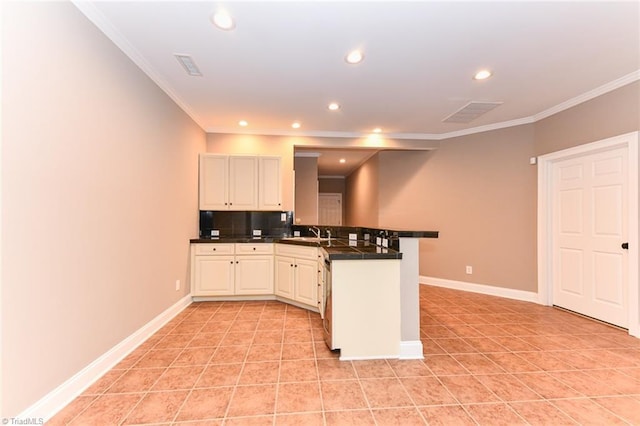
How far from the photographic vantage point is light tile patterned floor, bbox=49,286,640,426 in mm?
1672

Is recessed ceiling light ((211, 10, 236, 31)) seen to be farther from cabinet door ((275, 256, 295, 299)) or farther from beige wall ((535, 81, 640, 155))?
beige wall ((535, 81, 640, 155))

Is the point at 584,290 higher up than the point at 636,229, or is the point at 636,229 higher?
the point at 636,229

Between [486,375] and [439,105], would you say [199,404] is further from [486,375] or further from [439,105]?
[439,105]

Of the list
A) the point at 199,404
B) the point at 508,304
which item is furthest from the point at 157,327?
the point at 508,304

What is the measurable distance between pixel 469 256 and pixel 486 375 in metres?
2.80

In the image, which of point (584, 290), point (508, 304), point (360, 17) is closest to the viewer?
point (360, 17)

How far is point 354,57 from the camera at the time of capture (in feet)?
8.02

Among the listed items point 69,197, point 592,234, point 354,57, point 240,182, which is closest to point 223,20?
point 354,57

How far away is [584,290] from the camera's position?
3.39 meters

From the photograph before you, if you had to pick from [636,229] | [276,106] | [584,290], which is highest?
[276,106]

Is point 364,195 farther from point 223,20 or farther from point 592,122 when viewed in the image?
point 223,20

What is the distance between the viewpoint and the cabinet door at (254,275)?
3920 mm

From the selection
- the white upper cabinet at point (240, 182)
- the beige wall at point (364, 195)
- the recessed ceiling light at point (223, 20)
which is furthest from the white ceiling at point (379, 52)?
the beige wall at point (364, 195)

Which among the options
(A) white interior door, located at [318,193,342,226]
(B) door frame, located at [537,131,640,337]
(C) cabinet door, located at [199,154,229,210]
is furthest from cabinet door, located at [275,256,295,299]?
(A) white interior door, located at [318,193,342,226]
